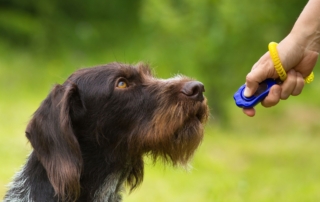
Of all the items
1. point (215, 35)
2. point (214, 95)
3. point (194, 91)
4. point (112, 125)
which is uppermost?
point (215, 35)

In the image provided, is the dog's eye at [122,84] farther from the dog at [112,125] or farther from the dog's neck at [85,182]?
the dog's neck at [85,182]

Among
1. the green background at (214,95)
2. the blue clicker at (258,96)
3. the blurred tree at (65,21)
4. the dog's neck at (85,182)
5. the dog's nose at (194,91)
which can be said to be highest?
the blurred tree at (65,21)

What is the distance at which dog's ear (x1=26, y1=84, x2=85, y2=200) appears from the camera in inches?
158

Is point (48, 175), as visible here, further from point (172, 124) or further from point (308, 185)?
point (308, 185)

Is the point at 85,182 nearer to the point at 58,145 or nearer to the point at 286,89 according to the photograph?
the point at 58,145

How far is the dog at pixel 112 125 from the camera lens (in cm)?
419

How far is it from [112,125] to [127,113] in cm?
13

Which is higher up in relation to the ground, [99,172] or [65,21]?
[65,21]

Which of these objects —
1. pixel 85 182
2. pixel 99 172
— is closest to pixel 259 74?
pixel 99 172

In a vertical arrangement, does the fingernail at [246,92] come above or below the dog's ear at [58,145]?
above

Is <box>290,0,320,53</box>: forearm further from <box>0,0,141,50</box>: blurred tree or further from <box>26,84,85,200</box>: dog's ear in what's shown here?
<box>0,0,141,50</box>: blurred tree

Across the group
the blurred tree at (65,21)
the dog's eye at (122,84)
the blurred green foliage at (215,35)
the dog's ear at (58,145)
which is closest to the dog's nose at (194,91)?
the dog's eye at (122,84)

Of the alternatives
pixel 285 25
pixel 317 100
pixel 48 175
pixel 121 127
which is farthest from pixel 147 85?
pixel 317 100

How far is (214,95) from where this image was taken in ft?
40.1
